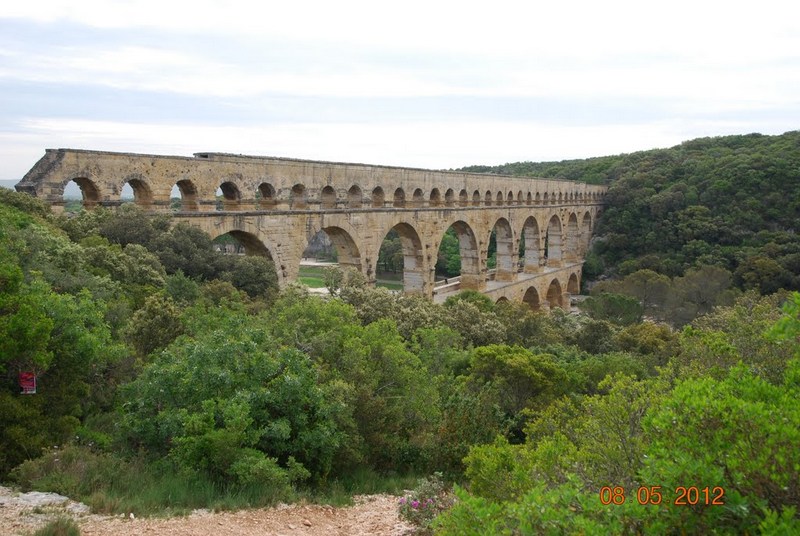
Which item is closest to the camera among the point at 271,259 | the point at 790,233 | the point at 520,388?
the point at 520,388

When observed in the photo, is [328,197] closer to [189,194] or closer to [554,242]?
[189,194]

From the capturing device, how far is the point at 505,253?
111ft

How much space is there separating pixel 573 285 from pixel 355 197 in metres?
24.7

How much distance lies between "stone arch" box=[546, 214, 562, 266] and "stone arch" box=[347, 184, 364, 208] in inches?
844

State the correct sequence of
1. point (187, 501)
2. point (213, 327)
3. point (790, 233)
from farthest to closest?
point (790, 233) → point (213, 327) → point (187, 501)

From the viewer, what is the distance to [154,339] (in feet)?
31.7

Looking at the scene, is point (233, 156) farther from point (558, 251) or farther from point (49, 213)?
point (558, 251)

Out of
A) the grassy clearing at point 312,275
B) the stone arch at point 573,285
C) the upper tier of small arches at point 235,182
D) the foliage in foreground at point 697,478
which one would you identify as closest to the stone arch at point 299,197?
the upper tier of small arches at point 235,182

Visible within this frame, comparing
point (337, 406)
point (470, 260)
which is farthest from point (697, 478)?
point (470, 260)

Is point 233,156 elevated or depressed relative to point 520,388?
elevated

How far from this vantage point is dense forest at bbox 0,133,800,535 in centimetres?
365

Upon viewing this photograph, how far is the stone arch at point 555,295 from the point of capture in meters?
39.5

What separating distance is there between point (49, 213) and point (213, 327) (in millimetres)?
6836

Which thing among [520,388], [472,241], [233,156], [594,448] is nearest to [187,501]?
[594,448]
